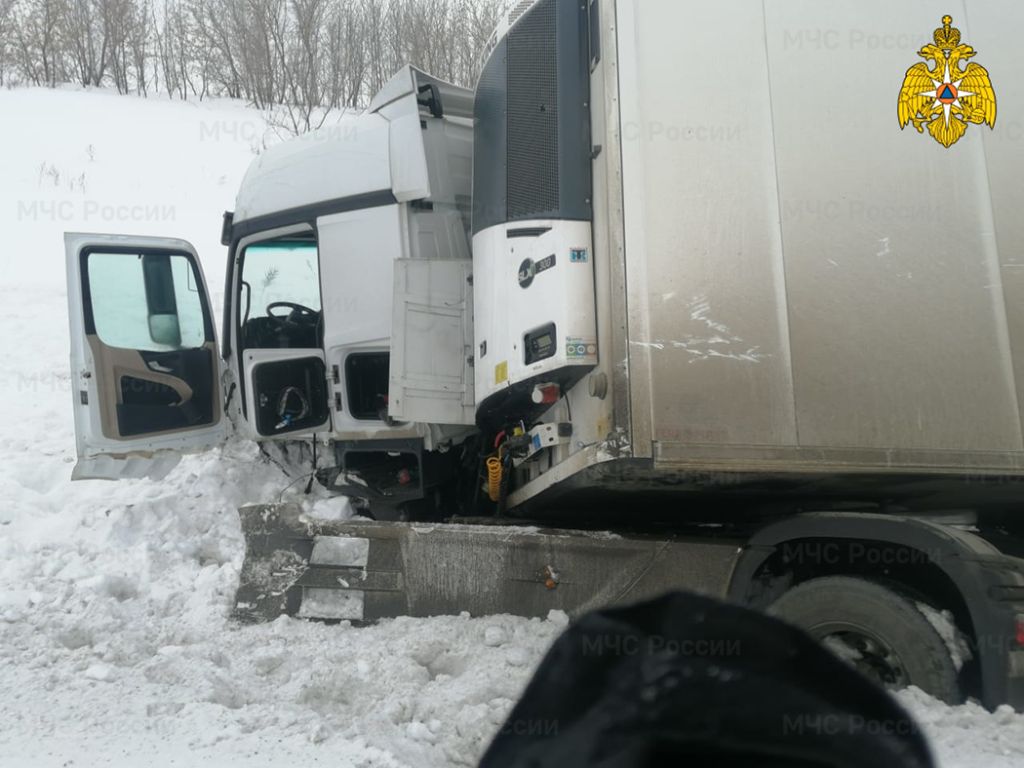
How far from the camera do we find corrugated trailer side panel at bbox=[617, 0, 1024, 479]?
3.03m

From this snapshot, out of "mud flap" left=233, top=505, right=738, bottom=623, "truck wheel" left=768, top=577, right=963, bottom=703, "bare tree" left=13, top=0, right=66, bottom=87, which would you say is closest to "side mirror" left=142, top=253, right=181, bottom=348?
"mud flap" left=233, top=505, right=738, bottom=623

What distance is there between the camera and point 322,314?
5.16 metres

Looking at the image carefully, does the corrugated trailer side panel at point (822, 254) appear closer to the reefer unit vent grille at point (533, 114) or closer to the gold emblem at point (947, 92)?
the gold emblem at point (947, 92)

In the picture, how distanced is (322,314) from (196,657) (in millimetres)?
2148

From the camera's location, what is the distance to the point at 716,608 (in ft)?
3.60

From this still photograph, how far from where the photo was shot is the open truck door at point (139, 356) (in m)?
4.81

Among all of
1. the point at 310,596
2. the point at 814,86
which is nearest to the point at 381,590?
the point at 310,596

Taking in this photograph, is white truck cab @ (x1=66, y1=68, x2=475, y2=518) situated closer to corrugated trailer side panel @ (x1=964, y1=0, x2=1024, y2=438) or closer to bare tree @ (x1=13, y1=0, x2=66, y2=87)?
corrugated trailer side panel @ (x1=964, y1=0, x2=1024, y2=438)

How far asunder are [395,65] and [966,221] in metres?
21.9

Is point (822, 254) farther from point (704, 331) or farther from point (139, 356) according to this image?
point (139, 356)

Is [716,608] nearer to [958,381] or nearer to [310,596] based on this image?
[958,381]

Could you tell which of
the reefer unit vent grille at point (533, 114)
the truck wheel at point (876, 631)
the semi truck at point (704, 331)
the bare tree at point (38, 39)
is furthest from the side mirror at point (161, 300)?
the bare tree at point (38, 39)

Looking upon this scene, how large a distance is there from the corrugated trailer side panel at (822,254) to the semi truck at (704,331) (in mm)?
10

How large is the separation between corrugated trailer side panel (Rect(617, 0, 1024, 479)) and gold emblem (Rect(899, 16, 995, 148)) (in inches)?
1.5
